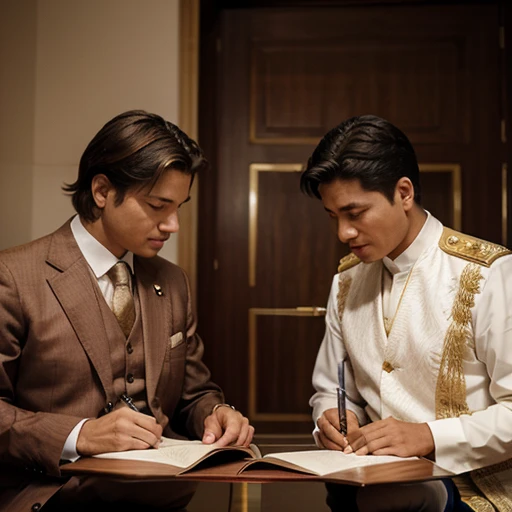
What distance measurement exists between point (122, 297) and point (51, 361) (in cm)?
28

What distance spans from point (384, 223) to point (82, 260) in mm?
887

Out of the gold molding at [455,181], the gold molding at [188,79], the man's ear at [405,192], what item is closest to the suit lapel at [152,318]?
the man's ear at [405,192]

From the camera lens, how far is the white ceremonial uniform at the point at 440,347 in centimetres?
173

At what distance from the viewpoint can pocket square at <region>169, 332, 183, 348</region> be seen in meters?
2.11

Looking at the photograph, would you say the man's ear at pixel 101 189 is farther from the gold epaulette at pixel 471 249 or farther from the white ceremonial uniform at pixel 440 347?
the gold epaulette at pixel 471 249

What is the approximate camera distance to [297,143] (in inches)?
151

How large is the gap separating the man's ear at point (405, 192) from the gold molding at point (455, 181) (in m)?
1.89

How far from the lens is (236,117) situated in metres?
3.88

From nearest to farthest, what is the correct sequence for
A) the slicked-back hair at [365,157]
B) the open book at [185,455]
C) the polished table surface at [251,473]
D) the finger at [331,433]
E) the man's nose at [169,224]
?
the polished table surface at [251,473] < the open book at [185,455] < the finger at [331,433] < the slicked-back hair at [365,157] < the man's nose at [169,224]

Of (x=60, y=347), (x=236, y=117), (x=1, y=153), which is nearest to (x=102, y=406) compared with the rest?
(x=60, y=347)

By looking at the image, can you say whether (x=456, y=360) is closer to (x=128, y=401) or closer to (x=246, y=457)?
(x=246, y=457)

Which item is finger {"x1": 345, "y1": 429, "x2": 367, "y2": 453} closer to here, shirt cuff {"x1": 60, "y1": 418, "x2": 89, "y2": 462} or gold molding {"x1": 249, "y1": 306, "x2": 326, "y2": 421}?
shirt cuff {"x1": 60, "y1": 418, "x2": 89, "y2": 462}

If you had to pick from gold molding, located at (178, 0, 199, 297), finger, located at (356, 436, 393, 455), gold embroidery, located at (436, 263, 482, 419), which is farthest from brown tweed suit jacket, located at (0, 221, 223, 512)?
gold molding, located at (178, 0, 199, 297)

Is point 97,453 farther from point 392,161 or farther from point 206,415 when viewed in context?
point 392,161
